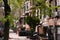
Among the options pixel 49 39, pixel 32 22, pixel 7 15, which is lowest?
pixel 49 39

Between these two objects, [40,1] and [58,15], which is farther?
[58,15]

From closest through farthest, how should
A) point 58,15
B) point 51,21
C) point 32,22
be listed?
1. point 58,15
2. point 51,21
3. point 32,22

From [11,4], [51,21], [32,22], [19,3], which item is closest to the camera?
[19,3]

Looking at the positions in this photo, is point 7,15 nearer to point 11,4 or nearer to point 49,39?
point 11,4

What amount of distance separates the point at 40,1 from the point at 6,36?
2.42 m

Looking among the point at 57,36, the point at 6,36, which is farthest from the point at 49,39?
the point at 6,36

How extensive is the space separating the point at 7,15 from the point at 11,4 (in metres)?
0.78

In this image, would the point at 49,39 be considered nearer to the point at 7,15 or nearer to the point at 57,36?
the point at 57,36

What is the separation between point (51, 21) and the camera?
25609mm

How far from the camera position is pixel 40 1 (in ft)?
29.5

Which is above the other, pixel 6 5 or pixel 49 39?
pixel 6 5

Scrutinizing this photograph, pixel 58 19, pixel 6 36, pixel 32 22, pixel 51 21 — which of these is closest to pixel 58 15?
pixel 58 19

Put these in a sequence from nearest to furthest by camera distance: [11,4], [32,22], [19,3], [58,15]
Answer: [19,3] → [11,4] → [58,15] → [32,22]

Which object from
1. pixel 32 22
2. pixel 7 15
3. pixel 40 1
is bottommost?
pixel 32 22
